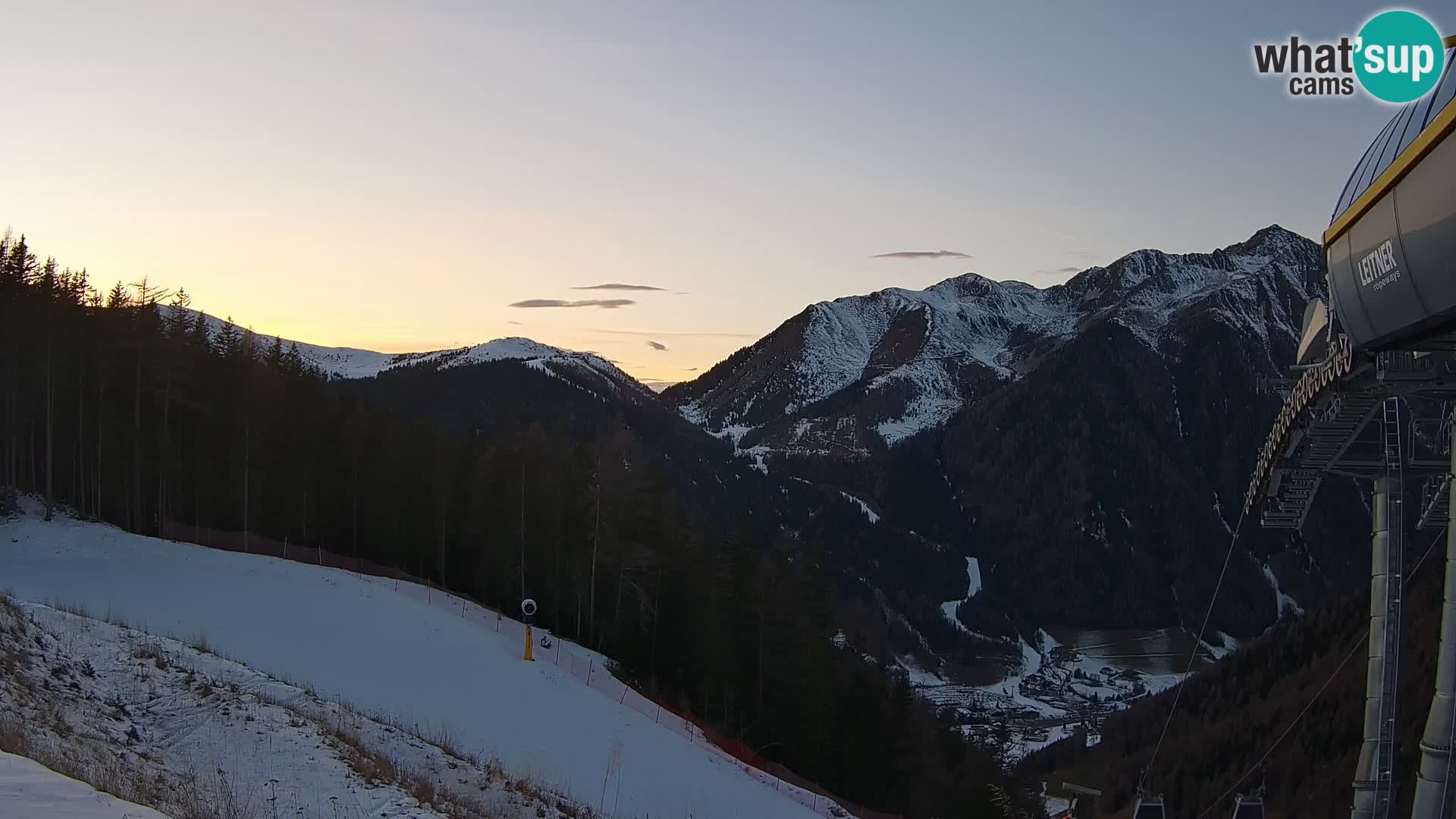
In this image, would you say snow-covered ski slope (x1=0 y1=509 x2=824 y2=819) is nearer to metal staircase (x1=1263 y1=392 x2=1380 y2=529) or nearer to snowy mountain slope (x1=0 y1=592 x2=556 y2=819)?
snowy mountain slope (x1=0 y1=592 x2=556 y2=819)

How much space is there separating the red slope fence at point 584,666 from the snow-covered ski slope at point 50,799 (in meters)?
16.0

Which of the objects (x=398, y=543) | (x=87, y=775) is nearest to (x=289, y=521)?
(x=398, y=543)

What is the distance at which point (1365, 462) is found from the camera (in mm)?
14727

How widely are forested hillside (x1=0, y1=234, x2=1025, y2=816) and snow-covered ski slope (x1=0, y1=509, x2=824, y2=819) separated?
9.12 meters

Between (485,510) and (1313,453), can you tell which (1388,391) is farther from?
(485,510)

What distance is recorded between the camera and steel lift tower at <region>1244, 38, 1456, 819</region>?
7.34 meters

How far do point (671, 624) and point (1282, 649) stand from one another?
103 ft

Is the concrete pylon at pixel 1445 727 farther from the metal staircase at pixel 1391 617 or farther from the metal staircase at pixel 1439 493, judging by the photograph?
the metal staircase at pixel 1439 493

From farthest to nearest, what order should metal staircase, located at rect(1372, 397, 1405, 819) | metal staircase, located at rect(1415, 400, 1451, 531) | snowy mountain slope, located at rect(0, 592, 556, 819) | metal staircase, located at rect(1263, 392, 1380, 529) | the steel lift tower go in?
metal staircase, located at rect(1415, 400, 1451, 531)
metal staircase, located at rect(1263, 392, 1380, 529)
metal staircase, located at rect(1372, 397, 1405, 819)
snowy mountain slope, located at rect(0, 592, 556, 819)
the steel lift tower

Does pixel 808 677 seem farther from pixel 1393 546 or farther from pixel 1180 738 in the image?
pixel 1393 546

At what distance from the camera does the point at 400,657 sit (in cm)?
2389

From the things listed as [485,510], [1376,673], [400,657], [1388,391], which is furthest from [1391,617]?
[485,510]

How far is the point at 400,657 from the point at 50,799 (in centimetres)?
1647

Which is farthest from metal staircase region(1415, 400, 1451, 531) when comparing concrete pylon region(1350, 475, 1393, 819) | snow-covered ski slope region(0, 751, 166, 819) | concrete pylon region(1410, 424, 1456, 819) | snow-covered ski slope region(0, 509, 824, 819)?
snow-covered ski slope region(0, 751, 166, 819)
